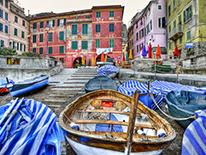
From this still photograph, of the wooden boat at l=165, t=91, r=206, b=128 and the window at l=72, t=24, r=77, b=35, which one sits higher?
the window at l=72, t=24, r=77, b=35

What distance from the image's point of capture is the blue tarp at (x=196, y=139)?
2.74 meters

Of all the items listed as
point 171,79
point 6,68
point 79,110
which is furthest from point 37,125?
point 6,68

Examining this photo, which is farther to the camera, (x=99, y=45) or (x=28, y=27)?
(x=28, y=27)

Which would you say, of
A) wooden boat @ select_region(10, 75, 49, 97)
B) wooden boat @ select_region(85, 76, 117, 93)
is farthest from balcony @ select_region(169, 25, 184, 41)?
wooden boat @ select_region(10, 75, 49, 97)

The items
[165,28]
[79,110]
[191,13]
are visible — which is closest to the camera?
[79,110]

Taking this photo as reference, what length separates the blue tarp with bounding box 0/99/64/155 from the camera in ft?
9.23

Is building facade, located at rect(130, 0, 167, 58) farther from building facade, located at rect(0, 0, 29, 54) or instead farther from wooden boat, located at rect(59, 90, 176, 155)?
wooden boat, located at rect(59, 90, 176, 155)

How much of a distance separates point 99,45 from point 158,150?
31.0 metres

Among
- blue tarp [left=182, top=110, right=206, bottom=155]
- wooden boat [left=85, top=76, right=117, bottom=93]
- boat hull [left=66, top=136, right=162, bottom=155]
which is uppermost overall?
wooden boat [left=85, top=76, right=117, bottom=93]

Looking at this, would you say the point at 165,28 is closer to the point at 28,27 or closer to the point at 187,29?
the point at 187,29

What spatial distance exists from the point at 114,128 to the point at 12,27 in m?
38.3

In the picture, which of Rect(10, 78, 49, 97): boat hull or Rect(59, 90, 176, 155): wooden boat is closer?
Rect(59, 90, 176, 155): wooden boat

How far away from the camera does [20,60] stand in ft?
56.5

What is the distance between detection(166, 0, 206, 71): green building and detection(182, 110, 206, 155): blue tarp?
16.3 meters
